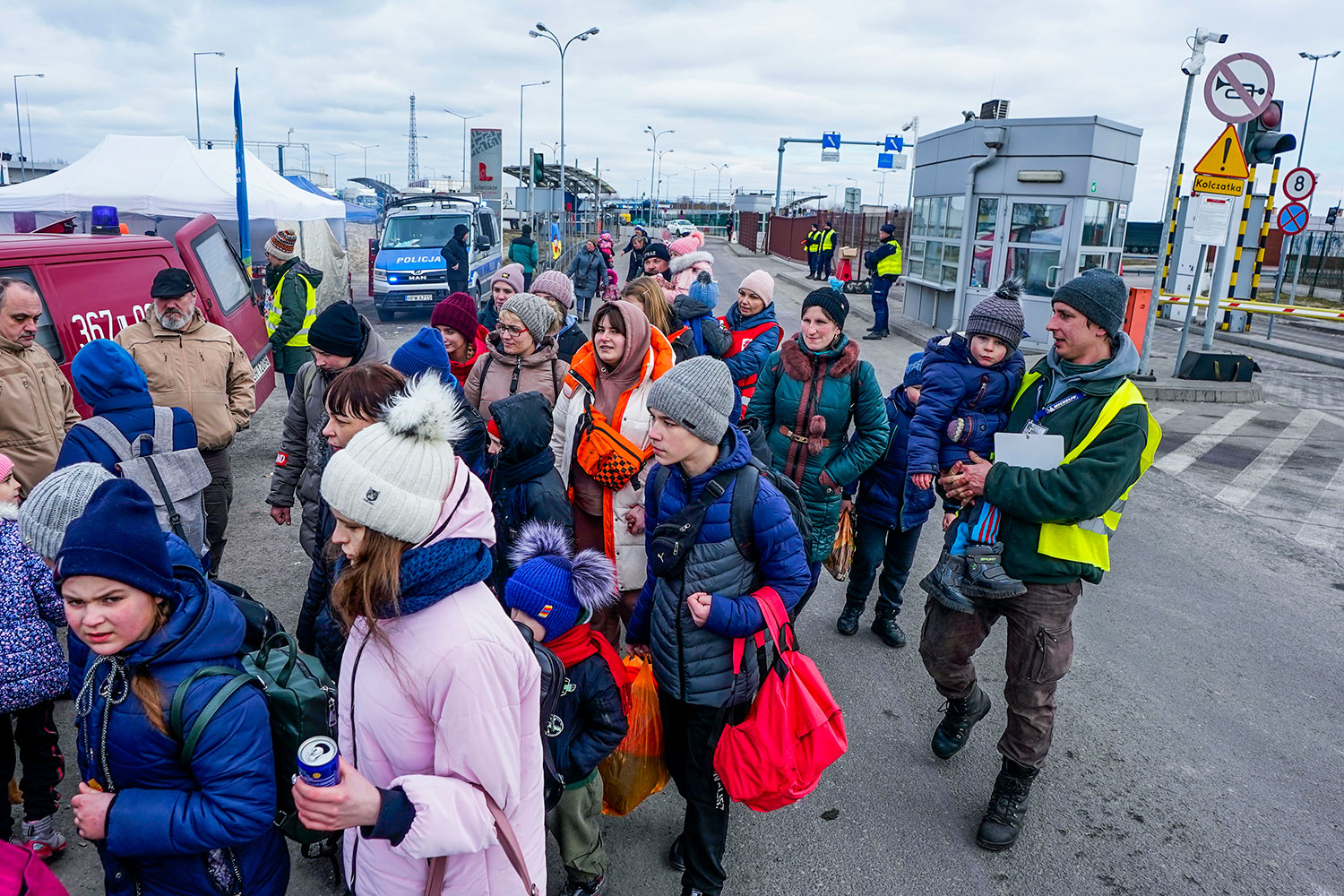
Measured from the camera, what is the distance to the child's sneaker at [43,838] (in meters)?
3.16

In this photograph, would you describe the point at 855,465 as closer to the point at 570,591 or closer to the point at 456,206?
the point at 570,591

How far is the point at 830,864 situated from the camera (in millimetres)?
3293

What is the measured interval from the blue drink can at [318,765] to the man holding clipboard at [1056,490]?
2.51 m

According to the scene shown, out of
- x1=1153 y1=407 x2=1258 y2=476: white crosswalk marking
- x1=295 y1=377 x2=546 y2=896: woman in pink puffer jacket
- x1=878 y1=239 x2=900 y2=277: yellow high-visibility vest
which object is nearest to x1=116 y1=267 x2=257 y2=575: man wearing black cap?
x1=295 y1=377 x2=546 y2=896: woman in pink puffer jacket

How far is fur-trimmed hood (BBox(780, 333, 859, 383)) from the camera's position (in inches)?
175

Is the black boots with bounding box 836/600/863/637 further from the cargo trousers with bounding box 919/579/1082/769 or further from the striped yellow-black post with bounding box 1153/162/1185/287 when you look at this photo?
the striped yellow-black post with bounding box 1153/162/1185/287

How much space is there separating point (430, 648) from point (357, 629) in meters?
0.25

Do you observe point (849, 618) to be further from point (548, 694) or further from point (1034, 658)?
point (548, 694)

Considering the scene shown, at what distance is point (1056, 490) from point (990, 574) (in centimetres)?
43

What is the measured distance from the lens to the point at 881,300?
17.0m

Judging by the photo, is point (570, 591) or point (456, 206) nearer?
point (570, 591)

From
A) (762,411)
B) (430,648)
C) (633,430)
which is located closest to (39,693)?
(430,648)

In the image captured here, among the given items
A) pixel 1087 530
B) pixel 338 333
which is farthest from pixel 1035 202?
pixel 338 333

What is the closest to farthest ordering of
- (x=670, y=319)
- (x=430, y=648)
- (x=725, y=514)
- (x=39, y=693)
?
1. (x=430, y=648)
2. (x=725, y=514)
3. (x=39, y=693)
4. (x=670, y=319)
